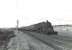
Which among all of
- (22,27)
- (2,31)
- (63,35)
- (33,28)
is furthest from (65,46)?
(2,31)

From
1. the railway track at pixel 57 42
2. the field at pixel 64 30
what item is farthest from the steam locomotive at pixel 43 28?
the field at pixel 64 30

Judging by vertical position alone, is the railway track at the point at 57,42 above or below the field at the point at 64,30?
below

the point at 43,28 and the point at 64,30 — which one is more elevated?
the point at 43,28

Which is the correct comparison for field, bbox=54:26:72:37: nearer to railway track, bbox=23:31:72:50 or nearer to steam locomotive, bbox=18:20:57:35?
railway track, bbox=23:31:72:50

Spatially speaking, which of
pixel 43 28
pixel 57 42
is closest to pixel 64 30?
pixel 57 42

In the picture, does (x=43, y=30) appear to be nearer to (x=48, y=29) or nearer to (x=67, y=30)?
(x=48, y=29)

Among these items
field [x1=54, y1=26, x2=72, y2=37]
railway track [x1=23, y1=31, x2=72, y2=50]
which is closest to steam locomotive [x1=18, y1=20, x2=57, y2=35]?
railway track [x1=23, y1=31, x2=72, y2=50]

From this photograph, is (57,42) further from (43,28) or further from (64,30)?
(43,28)

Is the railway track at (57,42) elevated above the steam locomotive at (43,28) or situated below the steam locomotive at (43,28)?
below

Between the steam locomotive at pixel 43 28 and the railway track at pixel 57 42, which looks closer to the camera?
the railway track at pixel 57 42

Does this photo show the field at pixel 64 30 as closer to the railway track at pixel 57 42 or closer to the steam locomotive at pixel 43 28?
the railway track at pixel 57 42

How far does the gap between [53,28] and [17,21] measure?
2.93 metres

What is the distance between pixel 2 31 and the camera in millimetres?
13125

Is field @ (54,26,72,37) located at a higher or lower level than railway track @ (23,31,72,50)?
higher
